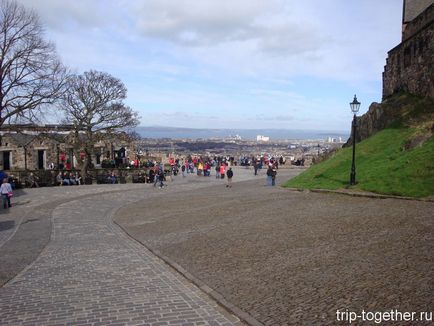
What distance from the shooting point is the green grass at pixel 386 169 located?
15245mm

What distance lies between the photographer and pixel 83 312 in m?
6.60

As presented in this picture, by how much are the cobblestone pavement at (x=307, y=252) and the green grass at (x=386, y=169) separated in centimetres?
128

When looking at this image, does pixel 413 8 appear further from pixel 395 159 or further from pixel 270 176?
pixel 395 159

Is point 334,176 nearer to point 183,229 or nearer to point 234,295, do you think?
point 183,229

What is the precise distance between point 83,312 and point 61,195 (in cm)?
1953

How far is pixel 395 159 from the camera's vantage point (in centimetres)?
1833

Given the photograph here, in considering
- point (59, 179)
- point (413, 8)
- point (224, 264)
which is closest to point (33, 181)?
point (59, 179)

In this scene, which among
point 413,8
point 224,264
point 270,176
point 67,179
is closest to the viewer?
point 224,264

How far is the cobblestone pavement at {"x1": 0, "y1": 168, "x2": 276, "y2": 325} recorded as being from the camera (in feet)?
20.9

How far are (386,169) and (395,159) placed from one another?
50.5 inches

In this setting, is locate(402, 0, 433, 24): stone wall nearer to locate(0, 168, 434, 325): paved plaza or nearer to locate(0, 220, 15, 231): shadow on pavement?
locate(0, 168, 434, 325): paved plaza

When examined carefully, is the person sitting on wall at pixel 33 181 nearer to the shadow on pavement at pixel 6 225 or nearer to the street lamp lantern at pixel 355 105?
the shadow on pavement at pixel 6 225

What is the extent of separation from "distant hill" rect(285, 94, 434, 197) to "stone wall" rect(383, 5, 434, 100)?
0.79 meters

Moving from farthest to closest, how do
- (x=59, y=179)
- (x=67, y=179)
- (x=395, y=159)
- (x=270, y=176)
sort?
(x=67, y=179)
(x=59, y=179)
(x=270, y=176)
(x=395, y=159)
